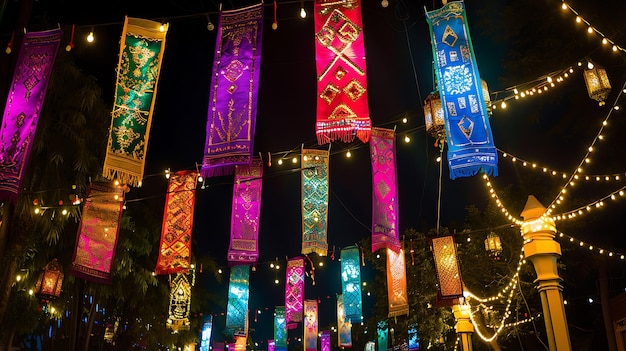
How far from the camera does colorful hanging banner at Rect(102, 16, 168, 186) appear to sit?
29.9 ft

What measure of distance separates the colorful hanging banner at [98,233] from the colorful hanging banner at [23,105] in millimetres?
1775

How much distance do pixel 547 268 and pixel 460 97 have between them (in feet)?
11.5

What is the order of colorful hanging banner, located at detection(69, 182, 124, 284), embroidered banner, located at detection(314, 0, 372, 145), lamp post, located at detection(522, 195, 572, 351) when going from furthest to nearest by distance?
colorful hanging banner, located at detection(69, 182, 124, 284), embroidered banner, located at detection(314, 0, 372, 145), lamp post, located at detection(522, 195, 572, 351)

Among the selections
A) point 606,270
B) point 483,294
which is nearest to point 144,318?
point 483,294

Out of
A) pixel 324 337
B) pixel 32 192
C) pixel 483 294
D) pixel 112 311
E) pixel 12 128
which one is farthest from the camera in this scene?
pixel 324 337

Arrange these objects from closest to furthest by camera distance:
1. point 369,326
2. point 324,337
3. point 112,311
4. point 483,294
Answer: point 112,311 → point 483,294 → point 369,326 → point 324,337

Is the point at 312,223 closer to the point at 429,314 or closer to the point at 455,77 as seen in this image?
the point at 455,77

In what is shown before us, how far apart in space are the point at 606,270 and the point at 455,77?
14.8m

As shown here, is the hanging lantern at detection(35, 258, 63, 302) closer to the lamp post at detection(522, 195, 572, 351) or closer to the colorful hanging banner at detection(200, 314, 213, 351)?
the lamp post at detection(522, 195, 572, 351)

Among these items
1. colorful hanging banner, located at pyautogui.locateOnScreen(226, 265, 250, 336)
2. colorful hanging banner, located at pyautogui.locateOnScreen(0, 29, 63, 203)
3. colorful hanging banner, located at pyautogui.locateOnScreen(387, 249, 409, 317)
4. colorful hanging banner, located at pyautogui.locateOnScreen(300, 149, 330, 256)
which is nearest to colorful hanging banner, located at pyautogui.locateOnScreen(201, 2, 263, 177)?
Answer: colorful hanging banner, located at pyautogui.locateOnScreen(0, 29, 63, 203)

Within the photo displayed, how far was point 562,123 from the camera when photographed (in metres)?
13.9

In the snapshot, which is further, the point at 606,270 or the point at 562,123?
the point at 606,270

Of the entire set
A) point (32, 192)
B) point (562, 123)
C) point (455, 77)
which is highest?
point (562, 123)

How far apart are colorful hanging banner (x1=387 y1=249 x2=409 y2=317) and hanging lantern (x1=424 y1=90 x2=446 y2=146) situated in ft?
17.8
